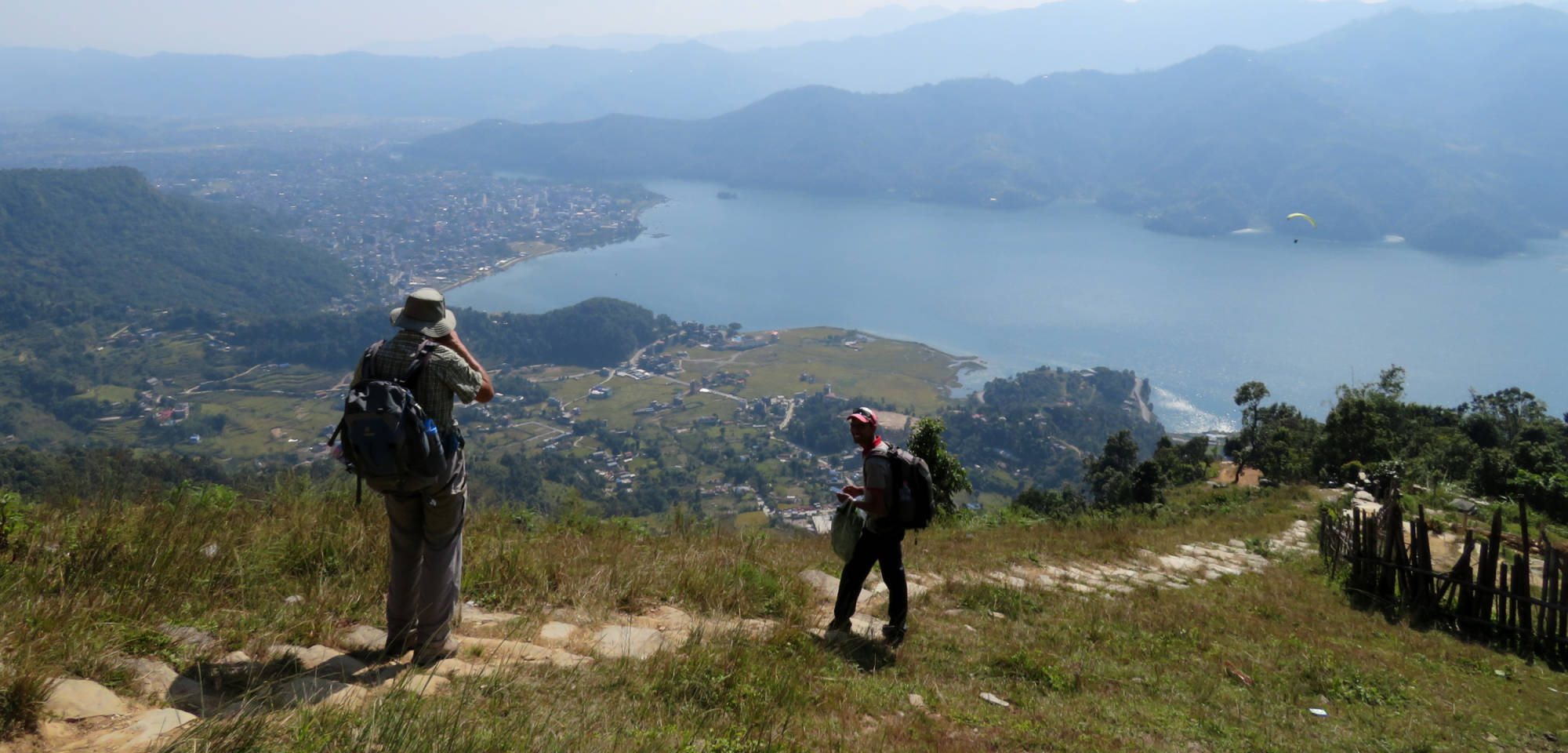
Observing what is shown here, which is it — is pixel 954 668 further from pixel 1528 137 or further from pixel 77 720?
pixel 1528 137

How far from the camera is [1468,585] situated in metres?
5.57

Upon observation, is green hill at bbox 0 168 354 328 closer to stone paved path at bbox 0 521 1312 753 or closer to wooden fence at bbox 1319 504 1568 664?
stone paved path at bbox 0 521 1312 753

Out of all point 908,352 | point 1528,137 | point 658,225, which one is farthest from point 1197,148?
point 908,352

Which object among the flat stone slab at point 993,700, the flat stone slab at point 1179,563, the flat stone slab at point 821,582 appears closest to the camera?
the flat stone slab at point 993,700

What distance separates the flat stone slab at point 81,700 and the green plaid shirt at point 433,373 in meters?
1.18

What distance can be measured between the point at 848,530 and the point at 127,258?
97388mm

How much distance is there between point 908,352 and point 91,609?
206 feet

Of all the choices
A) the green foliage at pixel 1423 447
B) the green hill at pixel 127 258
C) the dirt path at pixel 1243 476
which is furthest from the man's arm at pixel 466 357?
the green hill at pixel 127 258

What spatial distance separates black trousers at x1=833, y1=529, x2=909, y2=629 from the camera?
3982 millimetres

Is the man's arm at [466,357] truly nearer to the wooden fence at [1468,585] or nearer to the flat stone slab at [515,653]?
the flat stone slab at [515,653]

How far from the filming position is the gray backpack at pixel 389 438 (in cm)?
254

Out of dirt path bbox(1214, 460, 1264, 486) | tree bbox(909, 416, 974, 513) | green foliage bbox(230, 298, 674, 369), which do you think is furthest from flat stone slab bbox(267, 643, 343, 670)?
green foliage bbox(230, 298, 674, 369)

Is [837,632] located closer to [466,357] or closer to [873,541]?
[873,541]

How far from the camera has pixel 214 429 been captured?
45.4m
